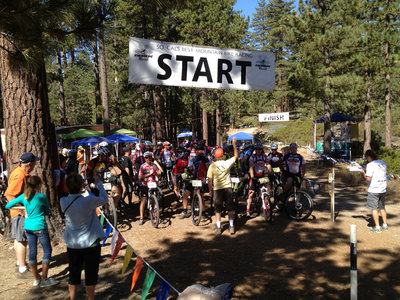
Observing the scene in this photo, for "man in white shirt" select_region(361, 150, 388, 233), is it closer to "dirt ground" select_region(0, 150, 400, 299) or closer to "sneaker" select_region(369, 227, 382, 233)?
"sneaker" select_region(369, 227, 382, 233)

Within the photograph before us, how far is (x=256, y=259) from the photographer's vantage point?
5410 mm

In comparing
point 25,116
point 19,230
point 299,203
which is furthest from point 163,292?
point 299,203

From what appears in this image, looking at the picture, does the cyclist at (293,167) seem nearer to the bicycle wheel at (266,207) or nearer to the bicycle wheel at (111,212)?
the bicycle wheel at (266,207)

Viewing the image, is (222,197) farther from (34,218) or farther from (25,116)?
(25,116)

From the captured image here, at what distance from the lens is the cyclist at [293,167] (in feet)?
25.5

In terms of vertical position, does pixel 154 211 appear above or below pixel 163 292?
below

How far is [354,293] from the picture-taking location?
3.08 meters

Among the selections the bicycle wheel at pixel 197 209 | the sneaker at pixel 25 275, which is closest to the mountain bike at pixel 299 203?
the bicycle wheel at pixel 197 209

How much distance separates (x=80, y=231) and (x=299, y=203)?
559cm

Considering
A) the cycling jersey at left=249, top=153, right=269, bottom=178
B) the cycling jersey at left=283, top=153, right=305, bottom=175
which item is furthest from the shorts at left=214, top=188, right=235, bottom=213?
the cycling jersey at left=283, top=153, right=305, bottom=175

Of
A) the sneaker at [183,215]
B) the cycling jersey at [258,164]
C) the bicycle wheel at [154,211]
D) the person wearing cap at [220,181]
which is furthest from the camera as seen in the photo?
the sneaker at [183,215]

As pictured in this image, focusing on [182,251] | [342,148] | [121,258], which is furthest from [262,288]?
[342,148]

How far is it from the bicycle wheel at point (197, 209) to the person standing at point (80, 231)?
12.7 ft

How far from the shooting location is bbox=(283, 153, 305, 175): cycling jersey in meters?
7.75
